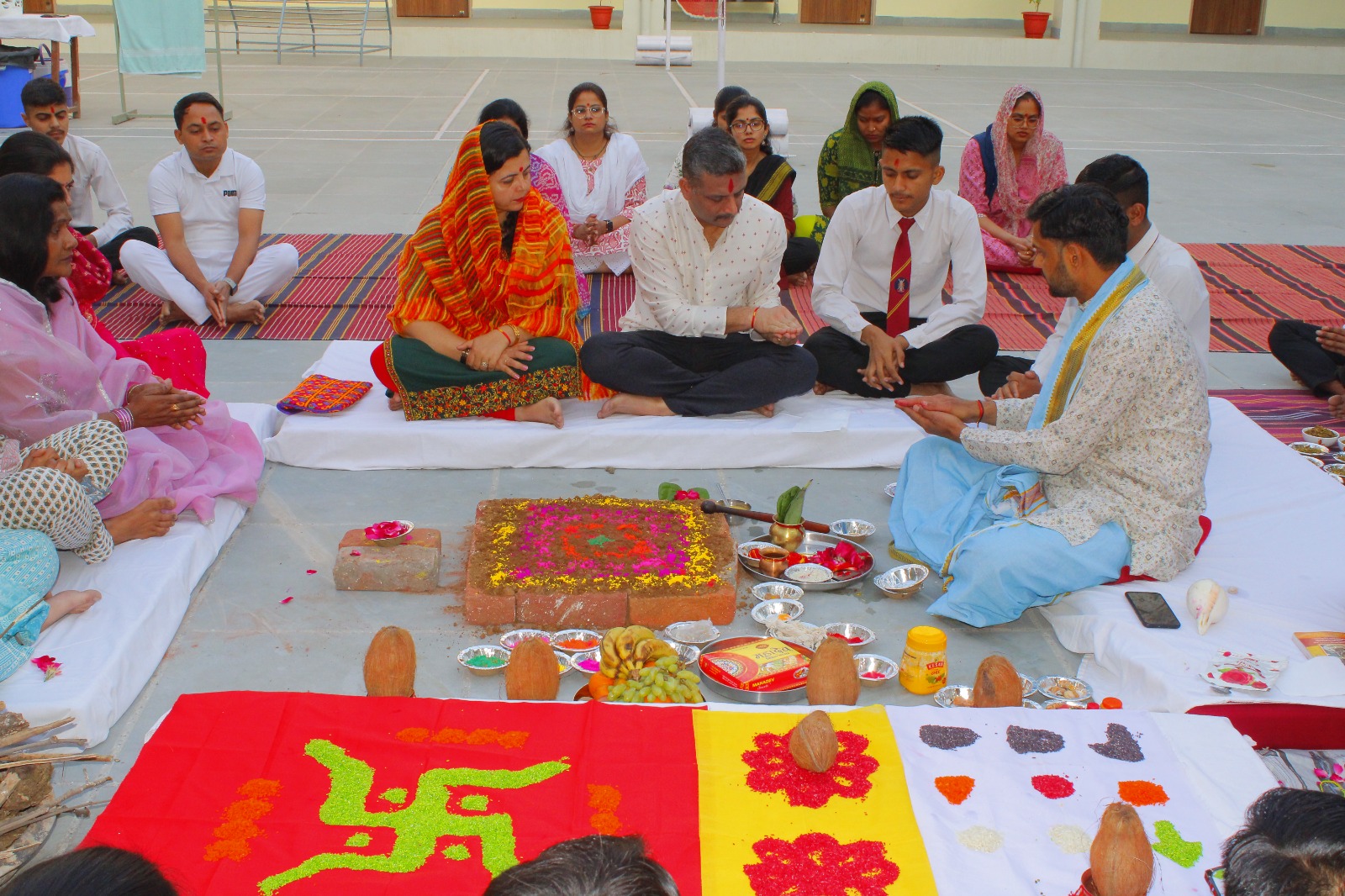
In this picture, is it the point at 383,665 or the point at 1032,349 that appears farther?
the point at 1032,349

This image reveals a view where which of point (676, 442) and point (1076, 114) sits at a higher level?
point (1076, 114)

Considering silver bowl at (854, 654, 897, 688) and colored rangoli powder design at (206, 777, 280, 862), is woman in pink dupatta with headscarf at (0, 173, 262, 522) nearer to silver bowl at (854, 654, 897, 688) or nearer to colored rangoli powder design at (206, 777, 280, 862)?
colored rangoli powder design at (206, 777, 280, 862)

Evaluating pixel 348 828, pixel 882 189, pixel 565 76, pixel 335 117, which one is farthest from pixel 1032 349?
pixel 565 76

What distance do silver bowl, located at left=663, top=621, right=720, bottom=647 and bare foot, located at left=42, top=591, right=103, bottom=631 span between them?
1.51m

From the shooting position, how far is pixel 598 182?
666 centimetres

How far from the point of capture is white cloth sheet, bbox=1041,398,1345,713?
3.02 m

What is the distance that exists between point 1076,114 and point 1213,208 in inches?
230

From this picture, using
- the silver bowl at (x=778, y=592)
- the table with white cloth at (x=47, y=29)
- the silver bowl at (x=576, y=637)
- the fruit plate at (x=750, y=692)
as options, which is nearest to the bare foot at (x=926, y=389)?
the silver bowl at (x=778, y=592)

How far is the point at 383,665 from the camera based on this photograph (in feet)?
9.04

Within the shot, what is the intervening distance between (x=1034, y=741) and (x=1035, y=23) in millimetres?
20897

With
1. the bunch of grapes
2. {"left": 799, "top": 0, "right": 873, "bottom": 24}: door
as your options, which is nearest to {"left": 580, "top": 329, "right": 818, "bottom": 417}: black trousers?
the bunch of grapes

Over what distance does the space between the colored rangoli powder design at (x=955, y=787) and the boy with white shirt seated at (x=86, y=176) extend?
553cm

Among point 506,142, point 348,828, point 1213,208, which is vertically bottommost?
point 348,828

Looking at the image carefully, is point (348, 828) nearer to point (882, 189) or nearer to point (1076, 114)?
point (882, 189)
